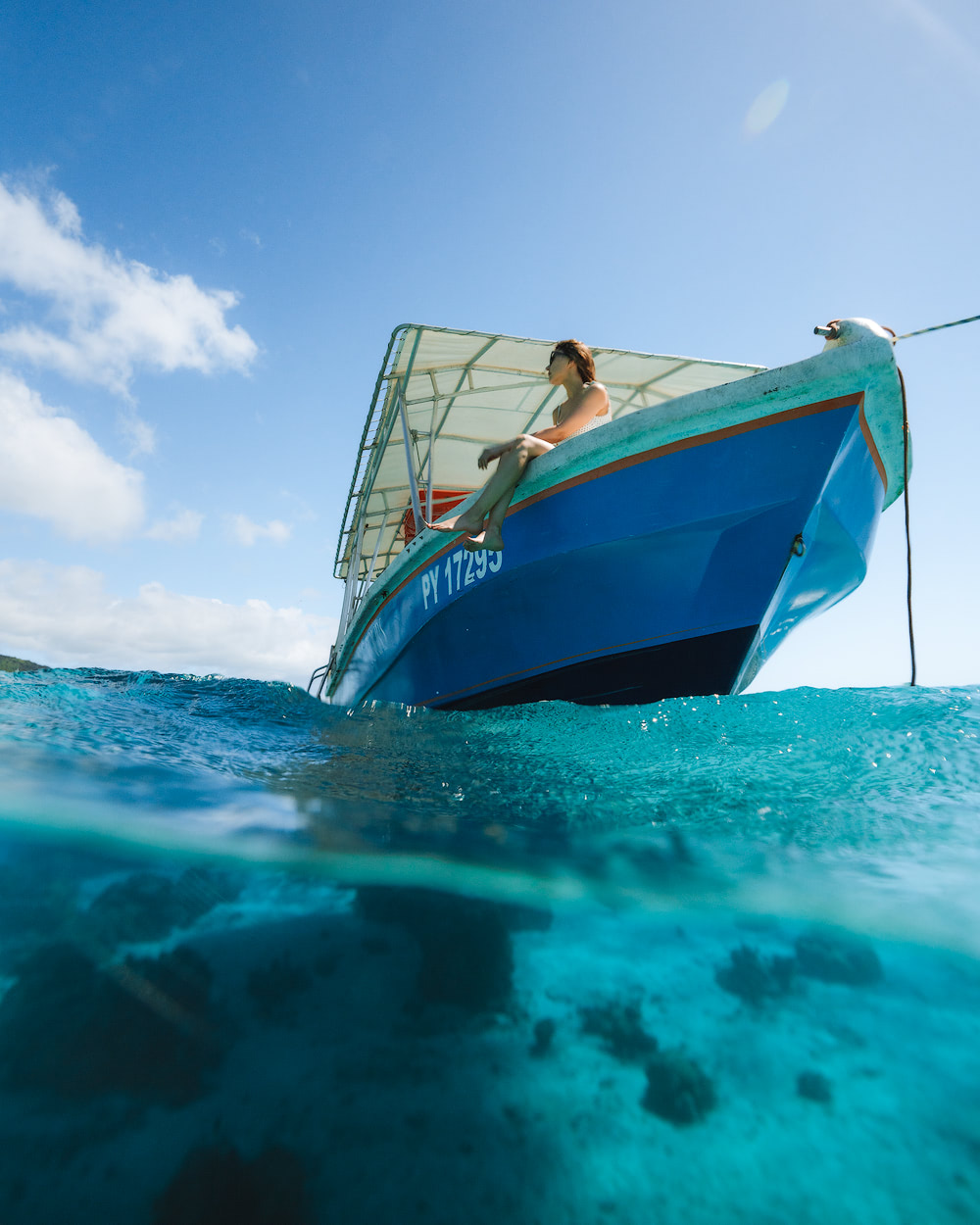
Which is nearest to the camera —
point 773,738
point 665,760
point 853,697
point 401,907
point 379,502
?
A: point 401,907

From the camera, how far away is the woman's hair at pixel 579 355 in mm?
3386

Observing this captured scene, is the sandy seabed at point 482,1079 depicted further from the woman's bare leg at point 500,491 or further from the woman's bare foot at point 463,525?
the woman's bare foot at point 463,525

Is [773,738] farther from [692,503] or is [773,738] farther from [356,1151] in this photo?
[356,1151]

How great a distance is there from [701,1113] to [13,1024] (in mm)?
1039

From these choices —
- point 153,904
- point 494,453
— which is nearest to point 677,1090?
point 153,904

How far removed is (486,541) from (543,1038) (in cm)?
256

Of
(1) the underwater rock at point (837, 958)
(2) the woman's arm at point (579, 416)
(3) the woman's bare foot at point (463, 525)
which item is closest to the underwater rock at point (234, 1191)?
(1) the underwater rock at point (837, 958)

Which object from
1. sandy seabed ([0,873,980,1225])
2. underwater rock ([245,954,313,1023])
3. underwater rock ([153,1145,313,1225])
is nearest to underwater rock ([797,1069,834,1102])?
sandy seabed ([0,873,980,1225])

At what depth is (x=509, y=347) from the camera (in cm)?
530

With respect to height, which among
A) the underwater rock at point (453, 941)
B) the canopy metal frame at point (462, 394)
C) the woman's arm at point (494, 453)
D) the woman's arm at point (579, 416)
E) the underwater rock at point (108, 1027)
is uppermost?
the canopy metal frame at point (462, 394)

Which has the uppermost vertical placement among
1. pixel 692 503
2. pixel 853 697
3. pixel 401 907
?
pixel 692 503

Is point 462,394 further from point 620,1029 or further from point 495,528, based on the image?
point 620,1029

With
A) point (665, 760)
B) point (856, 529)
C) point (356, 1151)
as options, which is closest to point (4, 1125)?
point (356, 1151)

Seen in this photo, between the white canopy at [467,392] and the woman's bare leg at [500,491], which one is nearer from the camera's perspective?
the woman's bare leg at [500,491]
